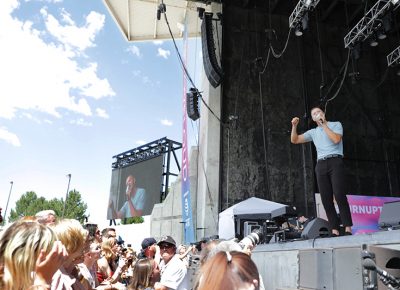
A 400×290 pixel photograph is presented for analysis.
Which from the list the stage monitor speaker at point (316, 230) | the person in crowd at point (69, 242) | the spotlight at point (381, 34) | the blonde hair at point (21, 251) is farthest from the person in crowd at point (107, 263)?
the spotlight at point (381, 34)

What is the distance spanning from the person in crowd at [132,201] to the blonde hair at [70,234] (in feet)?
53.0

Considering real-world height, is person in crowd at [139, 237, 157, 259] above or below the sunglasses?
below

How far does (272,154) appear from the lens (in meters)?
10.7

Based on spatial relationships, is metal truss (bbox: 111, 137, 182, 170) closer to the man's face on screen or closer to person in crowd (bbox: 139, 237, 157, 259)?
the man's face on screen

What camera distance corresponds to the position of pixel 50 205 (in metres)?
53.0

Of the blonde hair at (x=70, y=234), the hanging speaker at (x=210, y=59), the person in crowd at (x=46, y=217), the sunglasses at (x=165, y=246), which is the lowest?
the sunglasses at (x=165, y=246)

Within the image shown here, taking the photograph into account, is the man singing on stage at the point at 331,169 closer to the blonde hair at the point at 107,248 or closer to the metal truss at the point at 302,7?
the blonde hair at the point at 107,248

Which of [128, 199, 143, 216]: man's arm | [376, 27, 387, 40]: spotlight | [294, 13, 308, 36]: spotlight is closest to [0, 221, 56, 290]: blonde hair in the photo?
[294, 13, 308, 36]: spotlight

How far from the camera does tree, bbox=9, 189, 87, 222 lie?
50.2 meters

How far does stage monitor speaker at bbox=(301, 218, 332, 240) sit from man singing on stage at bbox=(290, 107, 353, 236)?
33 centimetres

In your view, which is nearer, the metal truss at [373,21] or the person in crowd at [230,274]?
the person in crowd at [230,274]

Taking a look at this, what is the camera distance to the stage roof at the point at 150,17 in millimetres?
12461

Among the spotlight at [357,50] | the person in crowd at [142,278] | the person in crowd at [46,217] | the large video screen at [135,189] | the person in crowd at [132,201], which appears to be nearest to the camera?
the person in crowd at [46,217]

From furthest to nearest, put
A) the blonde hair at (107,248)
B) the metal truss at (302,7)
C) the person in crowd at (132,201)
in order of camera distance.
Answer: the person in crowd at (132,201)
the metal truss at (302,7)
the blonde hair at (107,248)
